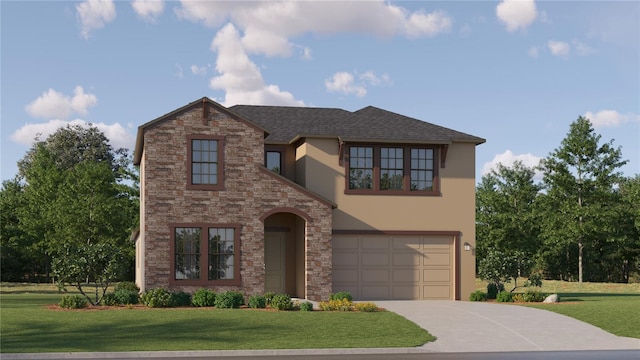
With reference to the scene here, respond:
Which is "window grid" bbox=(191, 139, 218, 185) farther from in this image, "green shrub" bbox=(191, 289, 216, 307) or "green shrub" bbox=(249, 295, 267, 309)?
"green shrub" bbox=(249, 295, 267, 309)

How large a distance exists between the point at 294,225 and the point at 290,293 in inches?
111

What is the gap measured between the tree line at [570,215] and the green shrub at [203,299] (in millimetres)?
22772

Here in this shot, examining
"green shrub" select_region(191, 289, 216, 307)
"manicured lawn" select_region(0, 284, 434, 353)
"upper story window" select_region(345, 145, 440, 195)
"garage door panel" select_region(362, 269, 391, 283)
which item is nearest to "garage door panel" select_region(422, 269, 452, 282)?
"garage door panel" select_region(362, 269, 391, 283)

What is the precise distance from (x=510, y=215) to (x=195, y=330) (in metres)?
45.4

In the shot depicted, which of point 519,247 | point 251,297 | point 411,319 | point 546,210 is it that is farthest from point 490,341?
point 519,247

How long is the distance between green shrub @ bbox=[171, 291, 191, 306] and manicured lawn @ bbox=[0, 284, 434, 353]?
1940 mm

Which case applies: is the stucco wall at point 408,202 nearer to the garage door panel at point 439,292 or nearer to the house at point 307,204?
the house at point 307,204

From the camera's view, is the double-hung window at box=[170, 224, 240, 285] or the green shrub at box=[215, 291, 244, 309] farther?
the double-hung window at box=[170, 224, 240, 285]

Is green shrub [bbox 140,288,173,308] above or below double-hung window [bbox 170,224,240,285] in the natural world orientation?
below

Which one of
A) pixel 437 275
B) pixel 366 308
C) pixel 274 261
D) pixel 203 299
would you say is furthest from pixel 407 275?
pixel 203 299

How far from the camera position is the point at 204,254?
98.8 feet

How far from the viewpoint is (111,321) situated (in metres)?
23.3

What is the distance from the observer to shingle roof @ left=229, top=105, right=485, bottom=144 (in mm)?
33094

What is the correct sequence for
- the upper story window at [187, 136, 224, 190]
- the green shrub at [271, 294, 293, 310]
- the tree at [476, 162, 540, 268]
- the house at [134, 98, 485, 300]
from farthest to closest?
1. the tree at [476, 162, 540, 268]
2. the upper story window at [187, 136, 224, 190]
3. the house at [134, 98, 485, 300]
4. the green shrub at [271, 294, 293, 310]
